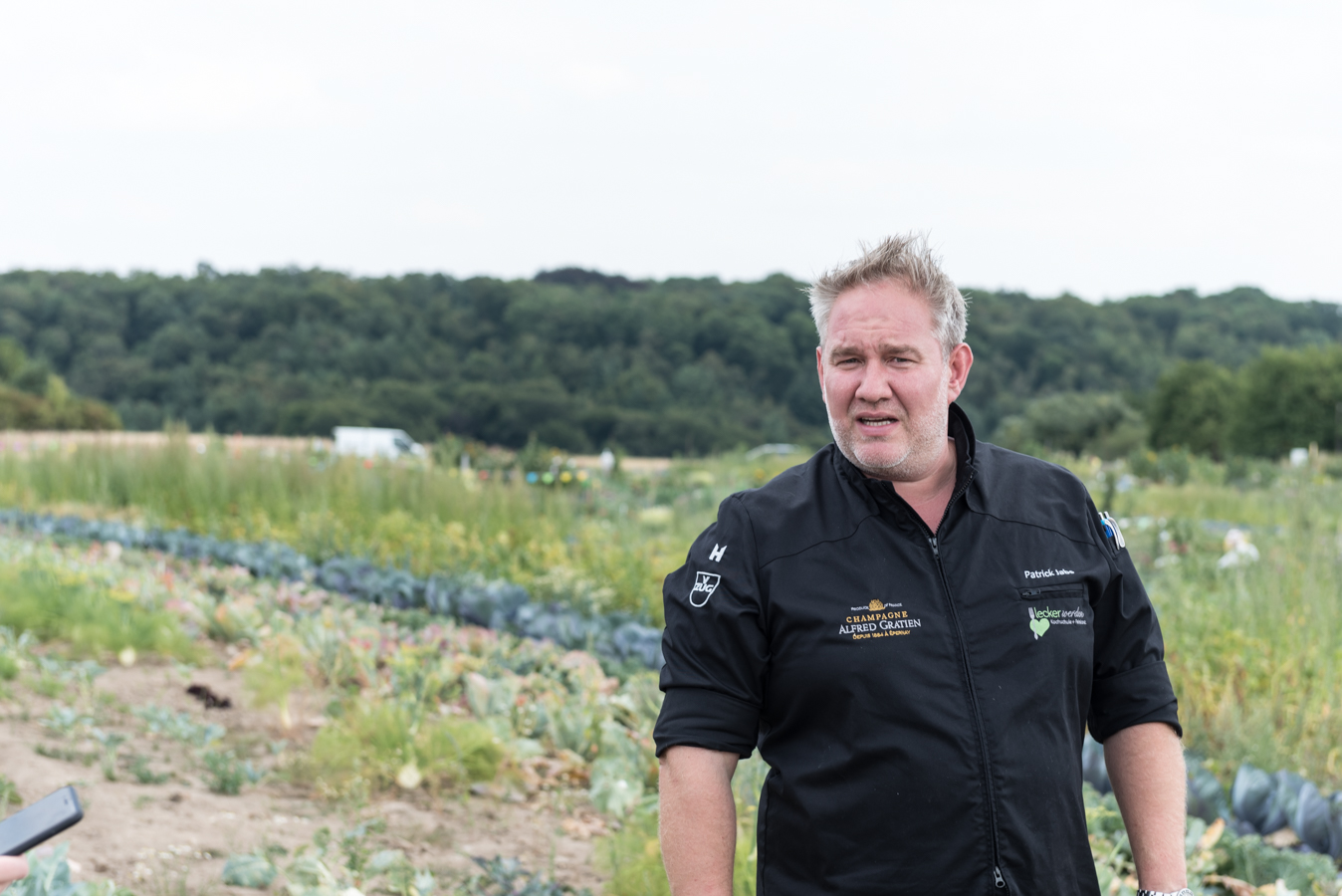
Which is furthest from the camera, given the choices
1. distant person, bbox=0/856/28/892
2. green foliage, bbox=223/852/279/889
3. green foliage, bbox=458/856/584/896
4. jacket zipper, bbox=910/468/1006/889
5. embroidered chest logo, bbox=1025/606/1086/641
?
green foliage, bbox=458/856/584/896

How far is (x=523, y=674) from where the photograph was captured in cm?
493

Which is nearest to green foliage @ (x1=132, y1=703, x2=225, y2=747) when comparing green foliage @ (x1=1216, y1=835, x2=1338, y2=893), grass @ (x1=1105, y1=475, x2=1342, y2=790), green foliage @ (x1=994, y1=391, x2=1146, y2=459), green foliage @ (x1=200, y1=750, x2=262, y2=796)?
green foliage @ (x1=200, y1=750, x2=262, y2=796)

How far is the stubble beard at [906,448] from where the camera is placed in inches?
72.2

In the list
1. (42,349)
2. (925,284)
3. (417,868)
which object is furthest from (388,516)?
(42,349)

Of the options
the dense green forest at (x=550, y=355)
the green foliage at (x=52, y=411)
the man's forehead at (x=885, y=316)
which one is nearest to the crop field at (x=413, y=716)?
the man's forehead at (x=885, y=316)

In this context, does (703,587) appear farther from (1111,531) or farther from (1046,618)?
(1111,531)

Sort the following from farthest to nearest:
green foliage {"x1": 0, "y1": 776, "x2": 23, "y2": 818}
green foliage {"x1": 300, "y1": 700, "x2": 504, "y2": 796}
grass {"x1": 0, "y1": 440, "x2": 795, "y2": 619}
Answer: grass {"x1": 0, "y1": 440, "x2": 795, "y2": 619} → green foliage {"x1": 300, "y1": 700, "x2": 504, "y2": 796} → green foliage {"x1": 0, "y1": 776, "x2": 23, "y2": 818}

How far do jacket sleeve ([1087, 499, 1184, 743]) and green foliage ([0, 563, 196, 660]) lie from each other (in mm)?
4482

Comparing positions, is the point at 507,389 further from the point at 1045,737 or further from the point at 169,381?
the point at 1045,737

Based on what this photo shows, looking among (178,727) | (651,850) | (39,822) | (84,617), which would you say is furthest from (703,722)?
(84,617)

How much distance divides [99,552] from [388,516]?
2.00 m

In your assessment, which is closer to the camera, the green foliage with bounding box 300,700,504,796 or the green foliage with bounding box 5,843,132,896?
the green foliage with bounding box 5,843,132,896

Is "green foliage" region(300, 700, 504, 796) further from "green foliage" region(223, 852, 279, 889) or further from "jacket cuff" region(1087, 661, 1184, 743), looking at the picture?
"jacket cuff" region(1087, 661, 1184, 743)

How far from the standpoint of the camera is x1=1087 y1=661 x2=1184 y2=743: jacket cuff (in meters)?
→ 1.89
